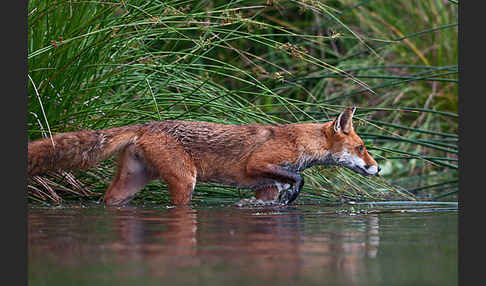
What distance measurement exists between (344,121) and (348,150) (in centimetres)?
31

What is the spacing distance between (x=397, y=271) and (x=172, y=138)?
3979mm

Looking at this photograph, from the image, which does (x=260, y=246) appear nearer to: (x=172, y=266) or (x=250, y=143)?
(x=172, y=266)

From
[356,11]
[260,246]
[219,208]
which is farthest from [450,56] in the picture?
[260,246]

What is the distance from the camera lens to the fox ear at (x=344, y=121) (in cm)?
747

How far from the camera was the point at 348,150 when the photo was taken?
7699mm

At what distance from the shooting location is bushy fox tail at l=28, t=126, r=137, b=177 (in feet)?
21.6

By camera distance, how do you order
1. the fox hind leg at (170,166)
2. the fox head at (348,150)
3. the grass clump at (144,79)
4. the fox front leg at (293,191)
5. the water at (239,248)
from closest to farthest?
the water at (239,248) → the grass clump at (144,79) → the fox hind leg at (170,166) → the fox front leg at (293,191) → the fox head at (348,150)

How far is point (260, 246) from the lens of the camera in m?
4.02

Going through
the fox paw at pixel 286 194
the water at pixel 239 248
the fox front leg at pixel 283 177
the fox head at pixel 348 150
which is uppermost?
the fox head at pixel 348 150

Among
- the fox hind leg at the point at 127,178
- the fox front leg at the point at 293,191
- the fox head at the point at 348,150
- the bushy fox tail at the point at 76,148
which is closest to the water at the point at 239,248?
the bushy fox tail at the point at 76,148

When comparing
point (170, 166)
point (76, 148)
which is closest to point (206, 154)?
point (170, 166)

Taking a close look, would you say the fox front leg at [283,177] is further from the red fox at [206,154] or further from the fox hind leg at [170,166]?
the fox hind leg at [170,166]

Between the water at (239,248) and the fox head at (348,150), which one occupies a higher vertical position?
the fox head at (348,150)

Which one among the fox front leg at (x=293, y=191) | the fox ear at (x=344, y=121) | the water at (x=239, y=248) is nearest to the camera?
the water at (x=239, y=248)
